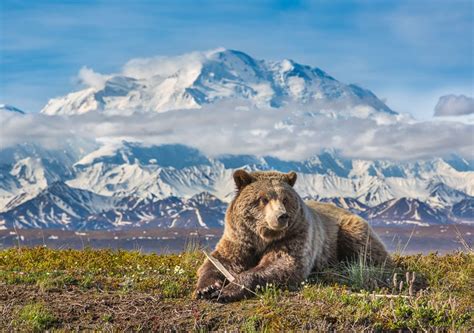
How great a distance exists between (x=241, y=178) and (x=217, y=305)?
3.02m

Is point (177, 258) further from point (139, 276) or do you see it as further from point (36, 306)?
point (36, 306)

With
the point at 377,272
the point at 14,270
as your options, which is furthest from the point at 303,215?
the point at 14,270

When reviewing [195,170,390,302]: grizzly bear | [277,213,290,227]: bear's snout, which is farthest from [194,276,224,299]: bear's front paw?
→ [277,213,290,227]: bear's snout

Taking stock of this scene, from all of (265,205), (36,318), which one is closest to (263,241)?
(265,205)

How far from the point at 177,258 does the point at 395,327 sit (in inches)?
328

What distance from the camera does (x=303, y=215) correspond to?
1432 centimetres

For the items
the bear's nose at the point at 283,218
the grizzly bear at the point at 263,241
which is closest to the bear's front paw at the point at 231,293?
the grizzly bear at the point at 263,241

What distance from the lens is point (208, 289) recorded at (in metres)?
13.2

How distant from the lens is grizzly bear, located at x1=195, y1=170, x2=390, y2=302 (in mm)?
13281

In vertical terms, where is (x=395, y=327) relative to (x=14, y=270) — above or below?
above

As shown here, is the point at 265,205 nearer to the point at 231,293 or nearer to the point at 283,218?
the point at 283,218

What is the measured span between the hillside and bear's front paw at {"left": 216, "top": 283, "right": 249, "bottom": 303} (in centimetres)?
25

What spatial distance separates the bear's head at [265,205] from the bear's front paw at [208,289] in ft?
4.43

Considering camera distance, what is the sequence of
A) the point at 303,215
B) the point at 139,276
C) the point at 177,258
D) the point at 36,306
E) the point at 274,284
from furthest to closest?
the point at 177,258 < the point at 139,276 < the point at 303,215 < the point at 274,284 < the point at 36,306
